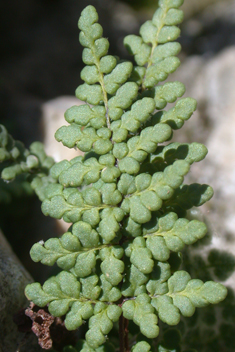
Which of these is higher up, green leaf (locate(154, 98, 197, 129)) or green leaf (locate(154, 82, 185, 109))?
green leaf (locate(154, 82, 185, 109))

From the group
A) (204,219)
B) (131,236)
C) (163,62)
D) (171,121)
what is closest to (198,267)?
(204,219)

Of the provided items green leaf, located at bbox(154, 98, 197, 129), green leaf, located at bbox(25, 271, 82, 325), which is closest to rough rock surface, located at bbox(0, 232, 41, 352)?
green leaf, located at bbox(25, 271, 82, 325)

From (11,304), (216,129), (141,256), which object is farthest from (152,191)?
(216,129)

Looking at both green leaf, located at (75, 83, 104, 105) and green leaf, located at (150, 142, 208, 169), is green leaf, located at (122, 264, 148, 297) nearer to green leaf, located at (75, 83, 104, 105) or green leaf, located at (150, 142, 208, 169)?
green leaf, located at (150, 142, 208, 169)

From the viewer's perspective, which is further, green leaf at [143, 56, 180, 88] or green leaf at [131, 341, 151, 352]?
A: green leaf at [143, 56, 180, 88]

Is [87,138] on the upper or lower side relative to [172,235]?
upper

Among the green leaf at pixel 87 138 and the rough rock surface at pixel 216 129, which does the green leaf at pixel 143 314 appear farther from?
the rough rock surface at pixel 216 129

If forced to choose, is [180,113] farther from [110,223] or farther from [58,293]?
[58,293]
